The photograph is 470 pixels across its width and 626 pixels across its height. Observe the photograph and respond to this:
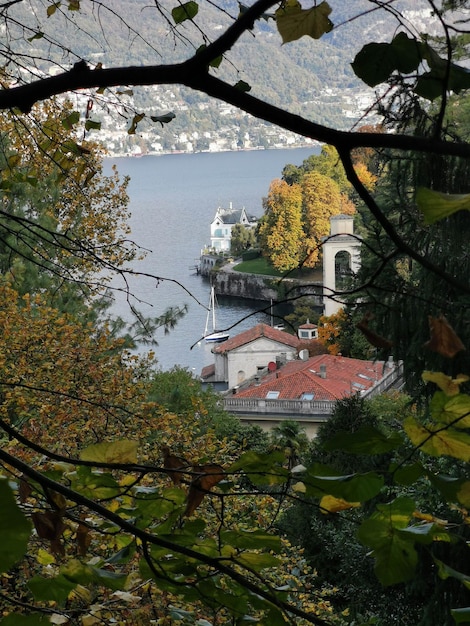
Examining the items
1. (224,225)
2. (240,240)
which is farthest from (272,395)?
(224,225)

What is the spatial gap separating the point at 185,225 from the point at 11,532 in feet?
185

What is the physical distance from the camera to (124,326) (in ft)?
37.0

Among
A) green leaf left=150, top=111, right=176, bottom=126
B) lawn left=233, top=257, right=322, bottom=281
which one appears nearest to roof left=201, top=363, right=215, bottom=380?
lawn left=233, top=257, right=322, bottom=281

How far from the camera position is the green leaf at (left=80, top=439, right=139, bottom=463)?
912 mm

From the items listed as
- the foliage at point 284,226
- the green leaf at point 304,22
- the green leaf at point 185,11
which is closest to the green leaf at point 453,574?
the green leaf at point 304,22

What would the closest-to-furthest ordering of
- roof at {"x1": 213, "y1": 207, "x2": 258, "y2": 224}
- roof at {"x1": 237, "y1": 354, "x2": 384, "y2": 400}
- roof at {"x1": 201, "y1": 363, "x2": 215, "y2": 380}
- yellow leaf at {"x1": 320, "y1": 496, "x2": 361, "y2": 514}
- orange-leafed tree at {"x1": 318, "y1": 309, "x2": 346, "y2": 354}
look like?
yellow leaf at {"x1": 320, "y1": 496, "x2": 361, "y2": 514} < roof at {"x1": 237, "y1": 354, "x2": 384, "y2": 400} < orange-leafed tree at {"x1": 318, "y1": 309, "x2": 346, "y2": 354} < roof at {"x1": 201, "y1": 363, "x2": 215, "y2": 380} < roof at {"x1": 213, "y1": 207, "x2": 258, "y2": 224}

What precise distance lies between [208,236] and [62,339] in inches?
1742

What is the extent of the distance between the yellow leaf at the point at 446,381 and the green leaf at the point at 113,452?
11.7 inches

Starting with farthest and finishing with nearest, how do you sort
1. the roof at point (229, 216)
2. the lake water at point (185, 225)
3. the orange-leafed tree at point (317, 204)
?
the roof at point (229, 216) → the orange-leafed tree at point (317, 204) → the lake water at point (185, 225)

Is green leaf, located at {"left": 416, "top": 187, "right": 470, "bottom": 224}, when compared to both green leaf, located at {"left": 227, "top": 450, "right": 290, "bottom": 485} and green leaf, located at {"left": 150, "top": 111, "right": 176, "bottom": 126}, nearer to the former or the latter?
green leaf, located at {"left": 227, "top": 450, "right": 290, "bottom": 485}

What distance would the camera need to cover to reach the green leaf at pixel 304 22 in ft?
3.17

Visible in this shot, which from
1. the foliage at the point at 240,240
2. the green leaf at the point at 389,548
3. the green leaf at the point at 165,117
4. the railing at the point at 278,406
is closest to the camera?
the green leaf at the point at 389,548

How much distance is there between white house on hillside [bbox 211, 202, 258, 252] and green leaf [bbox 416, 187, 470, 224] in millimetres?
45570

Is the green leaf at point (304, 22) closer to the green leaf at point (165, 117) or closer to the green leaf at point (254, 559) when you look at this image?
the green leaf at point (165, 117)
